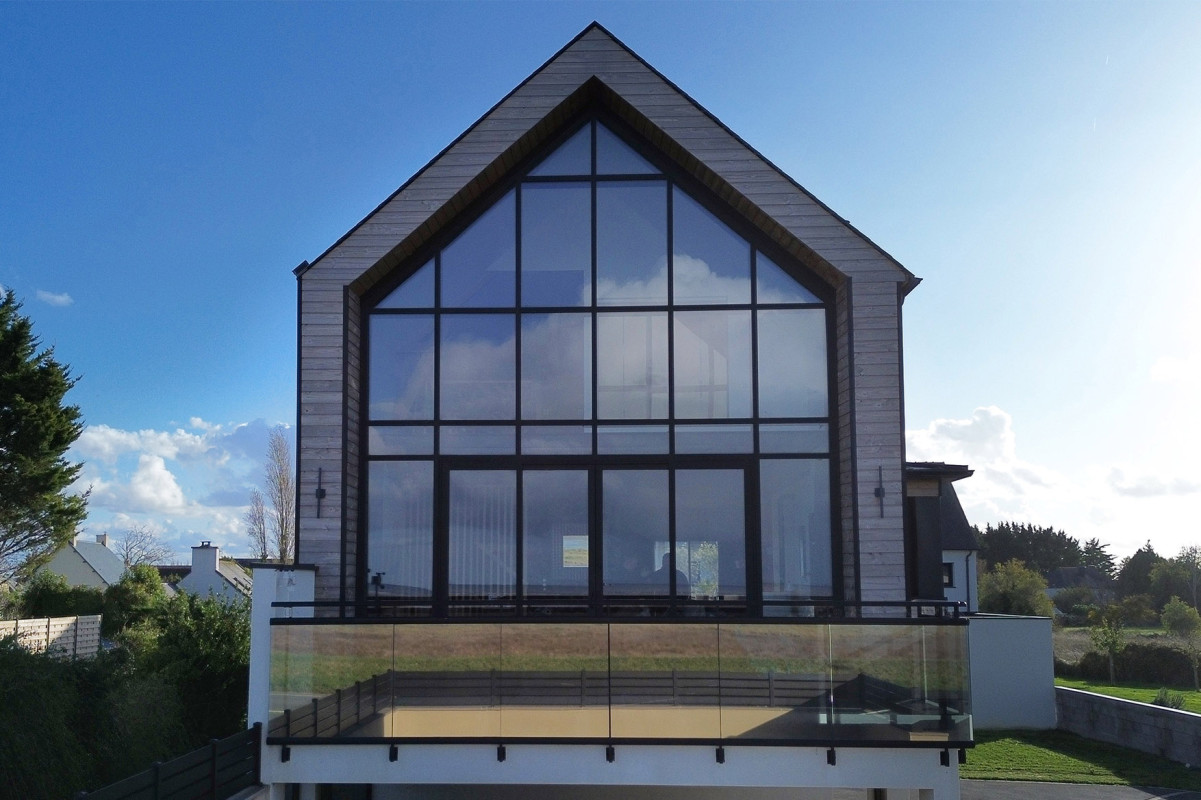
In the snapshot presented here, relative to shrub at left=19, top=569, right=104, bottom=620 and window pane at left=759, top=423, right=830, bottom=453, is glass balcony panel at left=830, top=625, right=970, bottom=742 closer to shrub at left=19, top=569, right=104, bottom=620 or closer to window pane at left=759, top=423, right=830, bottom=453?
window pane at left=759, top=423, right=830, bottom=453

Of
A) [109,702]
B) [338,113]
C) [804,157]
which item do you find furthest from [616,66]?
[109,702]

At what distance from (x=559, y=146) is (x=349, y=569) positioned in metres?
5.77

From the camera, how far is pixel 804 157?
13.7 meters

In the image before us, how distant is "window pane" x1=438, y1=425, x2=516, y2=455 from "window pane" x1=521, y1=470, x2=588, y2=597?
46 cm

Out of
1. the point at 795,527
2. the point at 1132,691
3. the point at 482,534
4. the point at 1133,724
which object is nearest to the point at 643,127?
the point at 795,527

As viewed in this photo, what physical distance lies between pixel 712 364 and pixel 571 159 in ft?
10.4

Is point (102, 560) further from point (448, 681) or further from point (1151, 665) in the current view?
point (448, 681)

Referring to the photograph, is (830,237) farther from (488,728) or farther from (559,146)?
(488,728)

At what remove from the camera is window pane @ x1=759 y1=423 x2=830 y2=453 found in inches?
461

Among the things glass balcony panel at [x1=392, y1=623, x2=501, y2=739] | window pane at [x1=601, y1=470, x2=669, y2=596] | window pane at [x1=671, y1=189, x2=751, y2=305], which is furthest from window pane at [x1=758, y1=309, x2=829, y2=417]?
glass balcony panel at [x1=392, y1=623, x2=501, y2=739]

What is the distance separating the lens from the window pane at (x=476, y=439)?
11750 mm

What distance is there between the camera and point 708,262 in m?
12.1

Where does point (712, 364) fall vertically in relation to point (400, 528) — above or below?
above

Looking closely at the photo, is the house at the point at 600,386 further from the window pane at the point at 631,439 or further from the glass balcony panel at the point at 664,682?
the glass balcony panel at the point at 664,682
